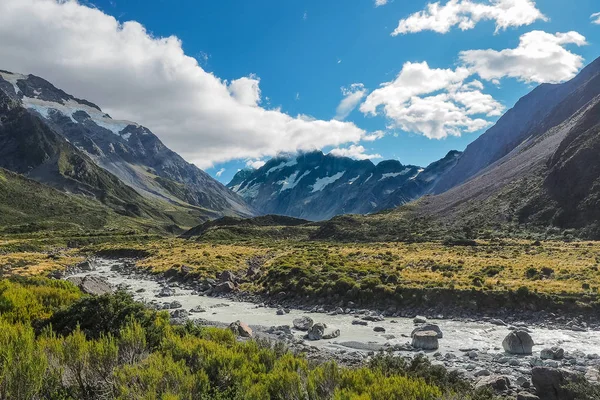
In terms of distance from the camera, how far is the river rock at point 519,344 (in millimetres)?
19281

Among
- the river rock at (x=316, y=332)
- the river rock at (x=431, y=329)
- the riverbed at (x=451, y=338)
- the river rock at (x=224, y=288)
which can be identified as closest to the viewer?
the riverbed at (x=451, y=338)

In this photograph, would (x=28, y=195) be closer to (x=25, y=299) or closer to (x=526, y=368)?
(x=25, y=299)

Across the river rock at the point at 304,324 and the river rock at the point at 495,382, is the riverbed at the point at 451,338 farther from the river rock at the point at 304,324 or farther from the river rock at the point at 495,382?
the river rock at the point at 495,382

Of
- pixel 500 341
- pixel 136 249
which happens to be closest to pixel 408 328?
pixel 500 341

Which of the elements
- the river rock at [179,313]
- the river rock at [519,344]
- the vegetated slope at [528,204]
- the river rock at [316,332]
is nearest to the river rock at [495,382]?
the river rock at [519,344]

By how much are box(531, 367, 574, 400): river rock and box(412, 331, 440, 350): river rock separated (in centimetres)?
757

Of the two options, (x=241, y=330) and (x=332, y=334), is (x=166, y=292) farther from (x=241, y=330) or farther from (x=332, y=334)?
(x=332, y=334)

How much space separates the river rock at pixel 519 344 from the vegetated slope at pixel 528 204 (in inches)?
3022

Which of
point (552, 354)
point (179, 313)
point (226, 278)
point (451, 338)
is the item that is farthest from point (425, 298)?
point (226, 278)

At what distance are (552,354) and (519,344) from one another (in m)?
1.51

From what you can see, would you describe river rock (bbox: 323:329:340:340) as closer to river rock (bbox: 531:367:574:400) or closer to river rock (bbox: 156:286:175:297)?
river rock (bbox: 531:367:574:400)

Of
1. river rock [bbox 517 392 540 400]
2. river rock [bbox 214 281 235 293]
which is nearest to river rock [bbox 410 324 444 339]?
river rock [bbox 517 392 540 400]

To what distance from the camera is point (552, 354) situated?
59.5ft

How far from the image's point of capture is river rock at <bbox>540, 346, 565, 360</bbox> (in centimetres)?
1806
